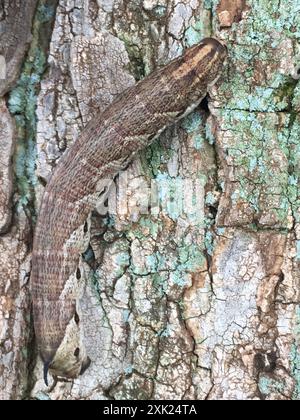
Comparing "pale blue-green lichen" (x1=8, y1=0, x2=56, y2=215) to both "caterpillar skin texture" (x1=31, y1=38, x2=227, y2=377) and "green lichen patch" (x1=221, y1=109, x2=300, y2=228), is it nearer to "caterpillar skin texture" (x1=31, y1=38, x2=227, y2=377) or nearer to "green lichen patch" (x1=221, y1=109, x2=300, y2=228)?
"caterpillar skin texture" (x1=31, y1=38, x2=227, y2=377)

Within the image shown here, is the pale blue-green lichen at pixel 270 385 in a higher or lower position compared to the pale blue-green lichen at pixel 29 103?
lower

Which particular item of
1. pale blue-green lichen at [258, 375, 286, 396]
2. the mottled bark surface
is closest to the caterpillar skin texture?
the mottled bark surface

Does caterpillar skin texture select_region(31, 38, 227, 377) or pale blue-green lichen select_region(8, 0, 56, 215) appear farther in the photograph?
pale blue-green lichen select_region(8, 0, 56, 215)

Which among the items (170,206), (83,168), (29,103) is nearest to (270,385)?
(170,206)

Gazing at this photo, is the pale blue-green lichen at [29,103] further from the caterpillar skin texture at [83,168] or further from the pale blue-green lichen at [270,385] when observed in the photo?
the pale blue-green lichen at [270,385]

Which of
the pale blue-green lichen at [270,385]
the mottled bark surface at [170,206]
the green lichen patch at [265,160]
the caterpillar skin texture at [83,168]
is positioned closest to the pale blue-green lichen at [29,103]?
the mottled bark surface at [170,206]
